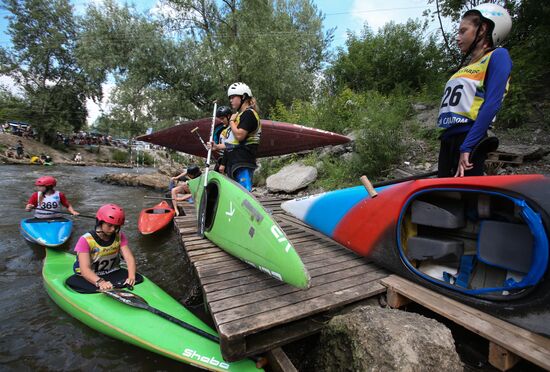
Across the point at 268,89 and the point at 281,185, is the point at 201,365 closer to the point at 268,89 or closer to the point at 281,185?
the point at 281,185

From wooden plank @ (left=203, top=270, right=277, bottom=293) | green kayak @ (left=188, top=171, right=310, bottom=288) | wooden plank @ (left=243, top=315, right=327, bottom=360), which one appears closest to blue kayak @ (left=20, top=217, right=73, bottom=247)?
green kayak @ (left=188, top=171, right=310, bottom=288)

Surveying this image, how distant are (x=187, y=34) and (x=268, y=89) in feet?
16.5

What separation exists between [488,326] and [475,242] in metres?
0.68

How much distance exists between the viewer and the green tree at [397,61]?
1024 cm

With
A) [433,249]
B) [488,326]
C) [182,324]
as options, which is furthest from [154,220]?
[488,326]

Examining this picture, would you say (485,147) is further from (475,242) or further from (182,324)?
(182,324)

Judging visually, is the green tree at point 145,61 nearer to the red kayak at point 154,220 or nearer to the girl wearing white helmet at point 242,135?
the red kayak at point 154,220

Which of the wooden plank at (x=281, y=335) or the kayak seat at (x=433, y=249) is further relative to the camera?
the kayak seat at (x=433, y=249)

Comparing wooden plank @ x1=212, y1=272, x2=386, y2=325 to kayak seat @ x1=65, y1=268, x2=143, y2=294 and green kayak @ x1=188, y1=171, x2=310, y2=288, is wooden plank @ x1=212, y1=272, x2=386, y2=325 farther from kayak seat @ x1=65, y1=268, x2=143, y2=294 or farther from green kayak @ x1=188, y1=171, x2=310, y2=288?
kayak seat @ x1=65, y1=268, x2=143, y2=294

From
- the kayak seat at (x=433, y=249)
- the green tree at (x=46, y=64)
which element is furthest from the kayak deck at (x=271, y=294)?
the green tree at (x=46, y=64)

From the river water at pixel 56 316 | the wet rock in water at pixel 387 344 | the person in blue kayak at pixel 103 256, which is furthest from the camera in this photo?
the person in blue kayak at pixel 103 256

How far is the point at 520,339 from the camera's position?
166cm

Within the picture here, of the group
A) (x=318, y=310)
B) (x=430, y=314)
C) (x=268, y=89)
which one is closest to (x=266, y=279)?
(x=318, y=310)

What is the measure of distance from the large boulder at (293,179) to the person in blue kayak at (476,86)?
Answer: 4.61m
